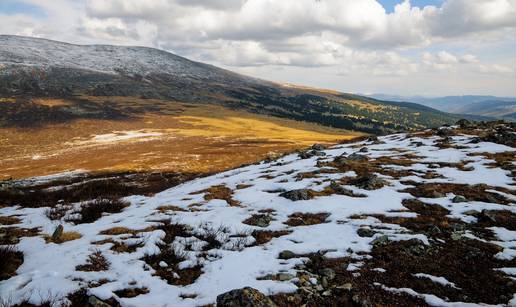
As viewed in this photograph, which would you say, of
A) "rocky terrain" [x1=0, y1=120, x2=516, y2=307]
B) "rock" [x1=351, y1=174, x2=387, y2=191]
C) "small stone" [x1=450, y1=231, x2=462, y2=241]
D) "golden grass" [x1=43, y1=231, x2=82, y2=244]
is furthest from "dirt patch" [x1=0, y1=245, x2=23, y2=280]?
"rock" [x1=351, y1=174, x2=387, y2=191]

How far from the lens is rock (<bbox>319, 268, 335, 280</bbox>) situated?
400 inches

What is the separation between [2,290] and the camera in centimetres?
894

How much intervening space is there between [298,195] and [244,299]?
1233 centimetres

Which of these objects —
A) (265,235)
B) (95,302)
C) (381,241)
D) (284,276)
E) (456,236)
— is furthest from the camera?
(265,235)

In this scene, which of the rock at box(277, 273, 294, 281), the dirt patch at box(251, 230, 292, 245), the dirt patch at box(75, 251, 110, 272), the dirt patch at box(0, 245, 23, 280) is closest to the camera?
the dirt patch at box(0, 245, 23, 280)

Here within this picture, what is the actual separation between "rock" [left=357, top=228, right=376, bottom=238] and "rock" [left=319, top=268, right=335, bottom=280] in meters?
3.92

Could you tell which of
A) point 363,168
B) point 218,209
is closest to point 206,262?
point 218,209

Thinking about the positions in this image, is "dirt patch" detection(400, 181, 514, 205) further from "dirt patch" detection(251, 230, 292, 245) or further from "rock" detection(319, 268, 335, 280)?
"rock" detection(319, 268, 335, 280)

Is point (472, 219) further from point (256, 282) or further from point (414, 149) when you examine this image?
point (414, 149)

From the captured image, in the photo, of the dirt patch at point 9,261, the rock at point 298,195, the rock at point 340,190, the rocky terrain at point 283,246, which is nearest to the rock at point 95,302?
the rocky terrain at point 283,246

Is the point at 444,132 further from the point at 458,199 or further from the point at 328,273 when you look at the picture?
the point at 328,273

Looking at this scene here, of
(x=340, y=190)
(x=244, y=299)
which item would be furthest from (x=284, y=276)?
(x=340, y=190)

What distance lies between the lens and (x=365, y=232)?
13.9 m

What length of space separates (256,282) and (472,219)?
11.3 metres
